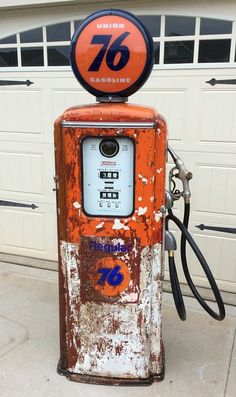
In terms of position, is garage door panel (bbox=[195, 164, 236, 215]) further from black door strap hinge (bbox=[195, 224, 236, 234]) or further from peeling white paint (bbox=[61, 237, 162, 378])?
peeling white paint (bbox=[61, 237, 162, 378])

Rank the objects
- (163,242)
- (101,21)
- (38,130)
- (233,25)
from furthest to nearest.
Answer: (38,130) → (233,25) → (163,242) → (101,21)

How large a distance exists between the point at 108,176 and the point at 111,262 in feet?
1.58

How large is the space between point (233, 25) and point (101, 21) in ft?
4.85

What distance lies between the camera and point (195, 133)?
3223mm

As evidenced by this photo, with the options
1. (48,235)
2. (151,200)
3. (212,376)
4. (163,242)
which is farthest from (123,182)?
(48,235)

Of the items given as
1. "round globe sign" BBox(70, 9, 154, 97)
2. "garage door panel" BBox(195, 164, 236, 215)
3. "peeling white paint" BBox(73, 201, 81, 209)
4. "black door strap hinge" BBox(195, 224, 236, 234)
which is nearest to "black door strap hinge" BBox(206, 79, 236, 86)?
"garage door panel" BBox(195, 164, 236, 215)

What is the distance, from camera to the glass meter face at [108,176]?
6.54 ft

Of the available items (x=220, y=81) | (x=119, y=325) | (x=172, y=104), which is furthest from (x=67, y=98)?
(x=119, y=325)

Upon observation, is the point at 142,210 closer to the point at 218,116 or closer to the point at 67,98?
the point at 218,116

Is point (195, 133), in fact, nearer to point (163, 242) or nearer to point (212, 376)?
point (163, 242)

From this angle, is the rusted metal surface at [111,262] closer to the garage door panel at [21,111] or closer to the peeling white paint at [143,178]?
the peeling white paint at [143,178]

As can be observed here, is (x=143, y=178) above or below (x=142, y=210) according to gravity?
above

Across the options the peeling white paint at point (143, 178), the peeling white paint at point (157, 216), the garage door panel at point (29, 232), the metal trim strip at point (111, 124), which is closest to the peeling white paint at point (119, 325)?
the peeling white paint at point (157, 216)

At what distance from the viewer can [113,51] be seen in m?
1.91
